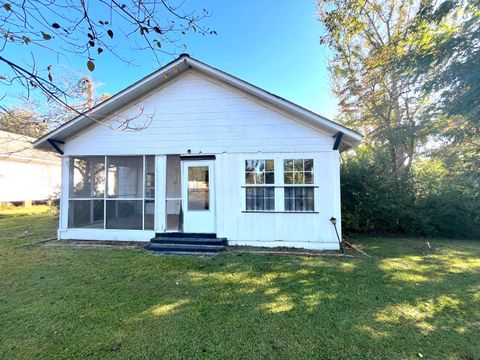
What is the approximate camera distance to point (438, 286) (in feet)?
14.5

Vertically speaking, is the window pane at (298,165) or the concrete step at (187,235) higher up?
the window pane at (298,165)

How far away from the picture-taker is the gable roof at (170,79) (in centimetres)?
659

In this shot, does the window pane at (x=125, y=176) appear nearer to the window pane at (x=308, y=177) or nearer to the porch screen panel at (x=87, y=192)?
the porch screen panel at (x=87, y=192)

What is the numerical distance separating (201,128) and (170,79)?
188 centimetres

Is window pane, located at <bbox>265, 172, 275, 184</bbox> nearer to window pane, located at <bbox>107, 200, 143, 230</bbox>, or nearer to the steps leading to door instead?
the steps leading to door

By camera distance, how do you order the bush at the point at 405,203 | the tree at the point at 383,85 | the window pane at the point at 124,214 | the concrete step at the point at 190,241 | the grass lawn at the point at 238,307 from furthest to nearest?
the tree at the point at 383,85 → the bush at the point at 405,203 → the window pane at the point at 124,214 → the concrete step at the point at 190,241 → the grass lawn at the point at 238,307

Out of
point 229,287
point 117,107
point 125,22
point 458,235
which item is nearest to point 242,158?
point 229,287

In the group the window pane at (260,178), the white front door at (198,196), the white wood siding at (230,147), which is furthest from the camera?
the white front door at (198,196)

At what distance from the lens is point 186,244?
6949 millimetres

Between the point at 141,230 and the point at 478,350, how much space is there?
24.7 ft

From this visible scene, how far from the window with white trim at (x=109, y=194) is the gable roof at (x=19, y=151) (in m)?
10.5

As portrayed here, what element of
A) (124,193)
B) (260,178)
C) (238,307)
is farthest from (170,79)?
Answer: (238,307)

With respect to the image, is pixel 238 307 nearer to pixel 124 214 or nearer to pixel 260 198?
pixel 260 198

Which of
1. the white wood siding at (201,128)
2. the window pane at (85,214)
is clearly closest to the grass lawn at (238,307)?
the window pane at (85,214)
